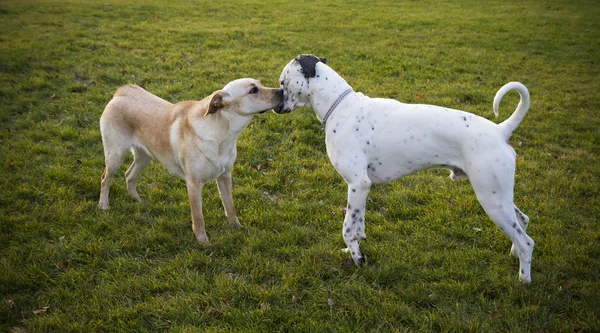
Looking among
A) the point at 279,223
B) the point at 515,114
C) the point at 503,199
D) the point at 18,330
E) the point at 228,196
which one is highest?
the point at 515,114

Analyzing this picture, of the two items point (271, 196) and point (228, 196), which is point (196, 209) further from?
point (271, 196)

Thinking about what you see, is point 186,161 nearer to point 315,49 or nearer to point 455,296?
point 455,296

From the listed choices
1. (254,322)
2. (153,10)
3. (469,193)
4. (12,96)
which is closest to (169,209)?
(254,322)

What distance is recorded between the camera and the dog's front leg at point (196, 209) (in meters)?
5.05

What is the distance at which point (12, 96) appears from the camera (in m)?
9.05

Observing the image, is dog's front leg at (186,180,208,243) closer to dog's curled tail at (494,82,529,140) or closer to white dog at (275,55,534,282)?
white dog at (275,55,534,282)

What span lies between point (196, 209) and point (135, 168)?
147 centimetres

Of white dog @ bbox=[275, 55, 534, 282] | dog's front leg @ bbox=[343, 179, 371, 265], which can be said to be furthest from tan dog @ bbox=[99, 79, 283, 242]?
dog's front leg @ bbox=[343, 179, 371, 265]

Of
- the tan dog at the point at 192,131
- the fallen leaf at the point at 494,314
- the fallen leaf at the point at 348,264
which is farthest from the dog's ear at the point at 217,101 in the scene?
the fallen leaf at the point at 494,314

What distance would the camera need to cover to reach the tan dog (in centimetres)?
488

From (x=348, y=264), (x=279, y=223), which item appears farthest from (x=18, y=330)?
(x=348, y=264)

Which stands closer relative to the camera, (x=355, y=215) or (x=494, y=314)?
(x=494, y=314)

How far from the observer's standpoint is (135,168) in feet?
19.5

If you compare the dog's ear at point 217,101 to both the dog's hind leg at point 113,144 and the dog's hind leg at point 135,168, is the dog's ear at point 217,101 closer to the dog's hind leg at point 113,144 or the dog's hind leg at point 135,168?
the dog's hind leg at point 113,144
